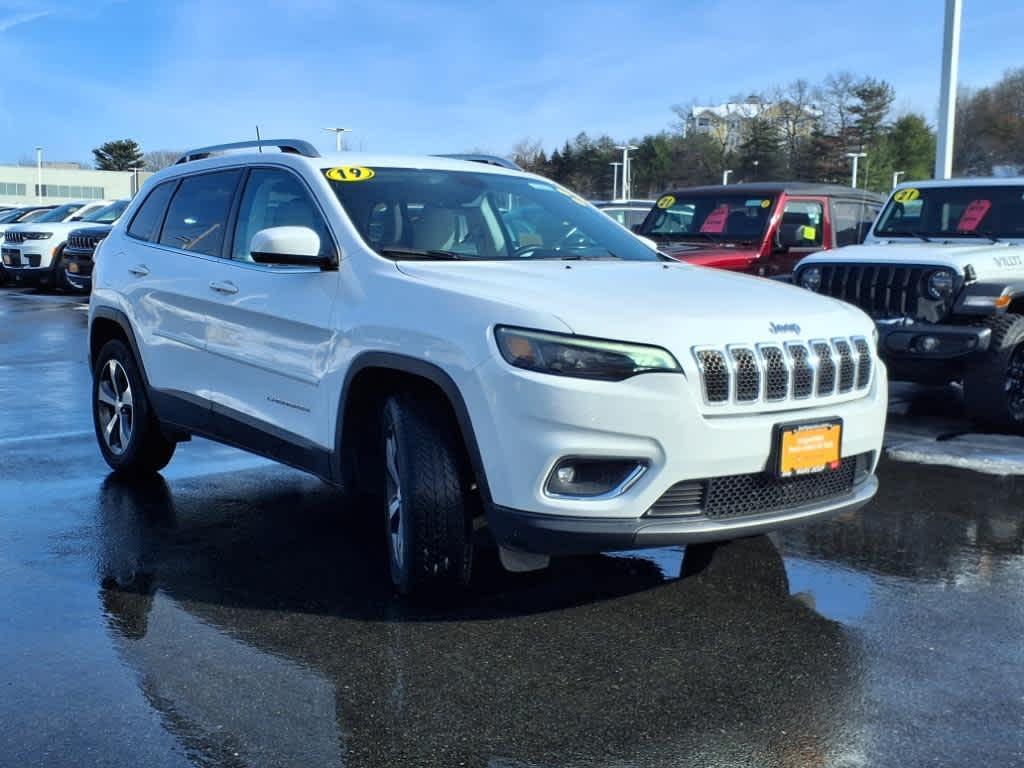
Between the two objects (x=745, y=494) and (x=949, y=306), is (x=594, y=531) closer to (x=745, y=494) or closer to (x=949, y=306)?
(x=745, y=494)

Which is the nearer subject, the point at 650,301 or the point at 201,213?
the point at 650,301

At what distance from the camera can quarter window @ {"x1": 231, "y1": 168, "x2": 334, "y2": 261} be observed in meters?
4.99

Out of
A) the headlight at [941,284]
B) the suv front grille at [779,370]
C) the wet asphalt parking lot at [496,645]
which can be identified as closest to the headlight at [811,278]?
the headlight at [941,284]

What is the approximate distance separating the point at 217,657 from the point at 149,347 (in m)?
2.59

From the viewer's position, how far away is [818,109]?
78375mm

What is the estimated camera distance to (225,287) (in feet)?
17.3

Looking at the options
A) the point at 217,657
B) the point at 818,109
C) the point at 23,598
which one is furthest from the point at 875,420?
the point at 818,109

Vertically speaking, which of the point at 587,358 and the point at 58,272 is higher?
the point at 587,358

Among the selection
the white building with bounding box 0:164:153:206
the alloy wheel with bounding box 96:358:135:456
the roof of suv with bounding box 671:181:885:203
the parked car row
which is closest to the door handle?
the alloy wheel with bounding box 96:358:135:456

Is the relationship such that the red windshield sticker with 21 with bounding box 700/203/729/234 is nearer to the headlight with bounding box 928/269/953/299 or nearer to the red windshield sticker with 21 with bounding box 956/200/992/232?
the red windshield sticker with 21 with bounding box 956/200/992/232

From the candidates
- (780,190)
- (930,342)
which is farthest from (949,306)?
(780,190)

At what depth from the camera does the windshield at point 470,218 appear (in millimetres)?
4793

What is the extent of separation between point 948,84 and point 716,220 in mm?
7476

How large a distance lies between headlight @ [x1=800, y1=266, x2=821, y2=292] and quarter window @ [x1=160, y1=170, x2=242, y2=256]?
4.67m
